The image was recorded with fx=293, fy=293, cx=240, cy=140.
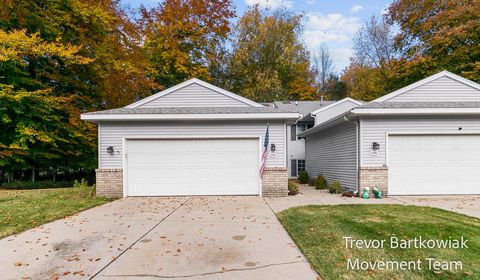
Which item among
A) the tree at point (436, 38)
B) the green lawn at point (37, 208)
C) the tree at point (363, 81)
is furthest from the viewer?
the tree at point (363, 81)

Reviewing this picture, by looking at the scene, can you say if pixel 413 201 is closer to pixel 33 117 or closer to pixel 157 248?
pixel 157 248

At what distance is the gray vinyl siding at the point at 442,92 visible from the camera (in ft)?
36.5

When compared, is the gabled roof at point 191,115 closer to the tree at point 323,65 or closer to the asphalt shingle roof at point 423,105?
the asphalt shingle roof at point 423,105

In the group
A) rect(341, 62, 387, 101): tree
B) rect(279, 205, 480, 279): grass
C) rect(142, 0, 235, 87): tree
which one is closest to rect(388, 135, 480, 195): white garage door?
rect(279, 205, 480, 279): grass

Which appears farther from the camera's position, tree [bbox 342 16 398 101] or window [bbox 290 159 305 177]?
tree [bbox 342 16 398 101]

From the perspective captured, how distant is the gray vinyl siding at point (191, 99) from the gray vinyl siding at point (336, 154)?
4.09 meters

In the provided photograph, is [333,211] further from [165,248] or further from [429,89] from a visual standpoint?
[429,89]

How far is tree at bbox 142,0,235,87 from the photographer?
2150 cm

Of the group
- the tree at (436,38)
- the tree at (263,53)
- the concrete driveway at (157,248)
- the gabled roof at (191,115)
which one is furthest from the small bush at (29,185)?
the tree at (436,38)

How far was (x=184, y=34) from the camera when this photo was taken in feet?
72.6

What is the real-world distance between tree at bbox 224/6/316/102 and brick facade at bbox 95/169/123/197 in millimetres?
15457

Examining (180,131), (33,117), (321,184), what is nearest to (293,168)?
(321,184)

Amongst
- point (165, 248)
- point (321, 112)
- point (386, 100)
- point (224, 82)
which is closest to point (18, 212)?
point (165, 248)

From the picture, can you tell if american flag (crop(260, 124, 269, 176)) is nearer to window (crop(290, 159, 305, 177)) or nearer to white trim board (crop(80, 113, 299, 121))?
white trim board (crop(80, 113, 299, 121))
